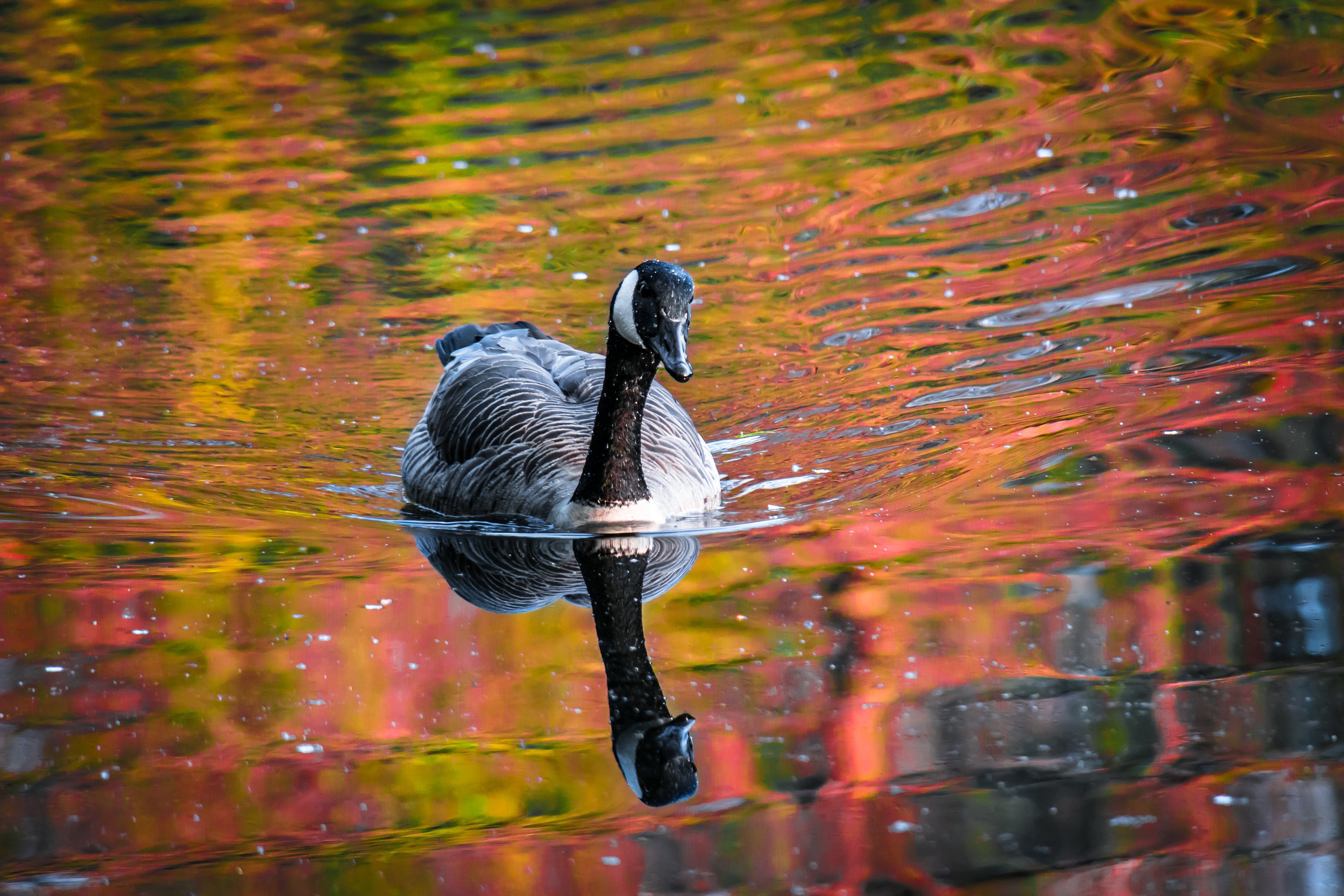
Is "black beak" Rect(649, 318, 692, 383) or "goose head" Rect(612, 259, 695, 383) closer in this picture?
"black beak" Rect(649, 318, 692, 383)

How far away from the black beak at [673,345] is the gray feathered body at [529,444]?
1.06m

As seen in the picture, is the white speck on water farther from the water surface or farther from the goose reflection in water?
the goose reflection in water

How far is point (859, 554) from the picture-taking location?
6.69m

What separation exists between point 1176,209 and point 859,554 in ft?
22.0

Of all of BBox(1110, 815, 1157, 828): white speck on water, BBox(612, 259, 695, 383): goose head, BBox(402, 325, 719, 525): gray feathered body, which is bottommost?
BBox(1110, 815, 1157, 828): white speck on water

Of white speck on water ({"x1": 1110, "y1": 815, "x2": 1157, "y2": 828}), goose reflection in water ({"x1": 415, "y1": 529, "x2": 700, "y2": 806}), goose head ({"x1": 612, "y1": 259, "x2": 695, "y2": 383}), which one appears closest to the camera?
white speck on water ({"x1": 1110, "y1": 815, "x2": 1157, "y2": 828})

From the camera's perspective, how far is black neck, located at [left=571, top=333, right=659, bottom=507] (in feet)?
24.5

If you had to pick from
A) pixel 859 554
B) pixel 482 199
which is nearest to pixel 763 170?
pixel 482 199

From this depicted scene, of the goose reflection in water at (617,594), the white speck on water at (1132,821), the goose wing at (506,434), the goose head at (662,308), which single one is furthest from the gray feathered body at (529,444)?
the white speck on water at (1132,821)

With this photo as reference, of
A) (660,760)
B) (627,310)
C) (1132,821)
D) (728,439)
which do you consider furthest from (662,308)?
(1132,821)

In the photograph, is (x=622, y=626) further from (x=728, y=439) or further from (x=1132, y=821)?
(x=728, y=439)

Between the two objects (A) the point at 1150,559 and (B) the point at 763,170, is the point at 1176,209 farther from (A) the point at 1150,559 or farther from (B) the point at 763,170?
(A) the point at 1150,559

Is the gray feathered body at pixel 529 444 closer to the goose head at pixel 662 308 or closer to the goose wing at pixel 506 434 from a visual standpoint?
the goose wing at pixel 506 434

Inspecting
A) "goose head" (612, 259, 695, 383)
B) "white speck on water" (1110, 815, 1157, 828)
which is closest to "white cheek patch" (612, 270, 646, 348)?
"goose head" (612, 259, 695, 383)
